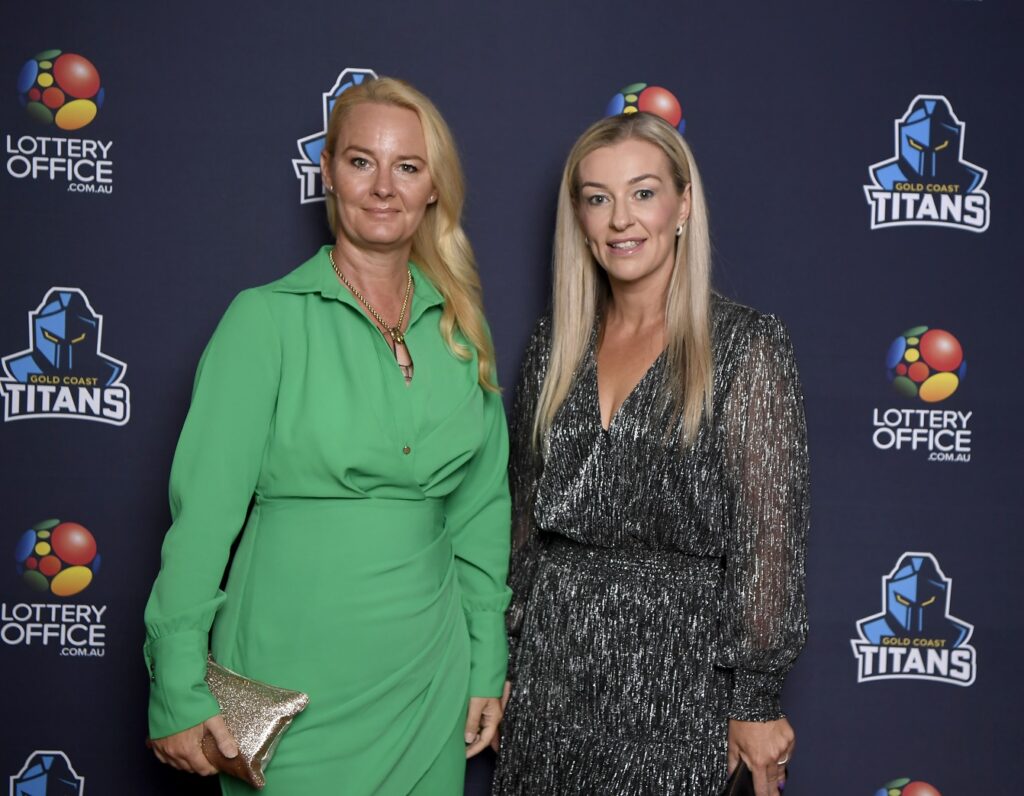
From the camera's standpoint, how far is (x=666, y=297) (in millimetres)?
1939

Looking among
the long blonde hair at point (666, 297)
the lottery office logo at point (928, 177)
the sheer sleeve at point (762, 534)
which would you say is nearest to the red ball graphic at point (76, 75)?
the long blonde hair at point (666, 297)

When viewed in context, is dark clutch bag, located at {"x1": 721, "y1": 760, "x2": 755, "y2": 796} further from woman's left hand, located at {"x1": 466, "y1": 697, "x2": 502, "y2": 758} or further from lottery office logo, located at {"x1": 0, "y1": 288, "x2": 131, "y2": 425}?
lottery office logo, located at {"x1": 0, "y1": 288, "x2": 131, "y2": 425}

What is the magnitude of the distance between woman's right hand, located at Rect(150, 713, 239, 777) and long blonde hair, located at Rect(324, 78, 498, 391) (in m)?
0.75

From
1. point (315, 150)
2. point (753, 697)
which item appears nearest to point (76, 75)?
point (315, 150)

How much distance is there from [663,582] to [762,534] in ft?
0.66

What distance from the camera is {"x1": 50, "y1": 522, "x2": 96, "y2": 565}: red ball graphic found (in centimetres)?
233

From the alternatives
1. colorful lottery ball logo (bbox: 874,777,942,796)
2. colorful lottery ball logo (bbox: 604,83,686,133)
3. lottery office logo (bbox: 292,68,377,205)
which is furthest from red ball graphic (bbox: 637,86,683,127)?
A: colorful lottery ball logo (bbox: 874,777,942,796)

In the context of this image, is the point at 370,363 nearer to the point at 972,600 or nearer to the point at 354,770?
the point at 354,770

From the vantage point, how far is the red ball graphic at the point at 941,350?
2424 millimetres

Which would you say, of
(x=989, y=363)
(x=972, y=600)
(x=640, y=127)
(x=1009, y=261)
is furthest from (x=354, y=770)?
(x=1009, y=261)

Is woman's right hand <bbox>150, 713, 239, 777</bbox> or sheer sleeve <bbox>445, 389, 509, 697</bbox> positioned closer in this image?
woman's right hand <bbox>150, 713, 239, 777</bbox>

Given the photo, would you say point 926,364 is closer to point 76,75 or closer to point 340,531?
point 340,531

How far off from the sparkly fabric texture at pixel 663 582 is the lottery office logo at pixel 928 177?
0.77 metres

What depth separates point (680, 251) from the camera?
192cm
